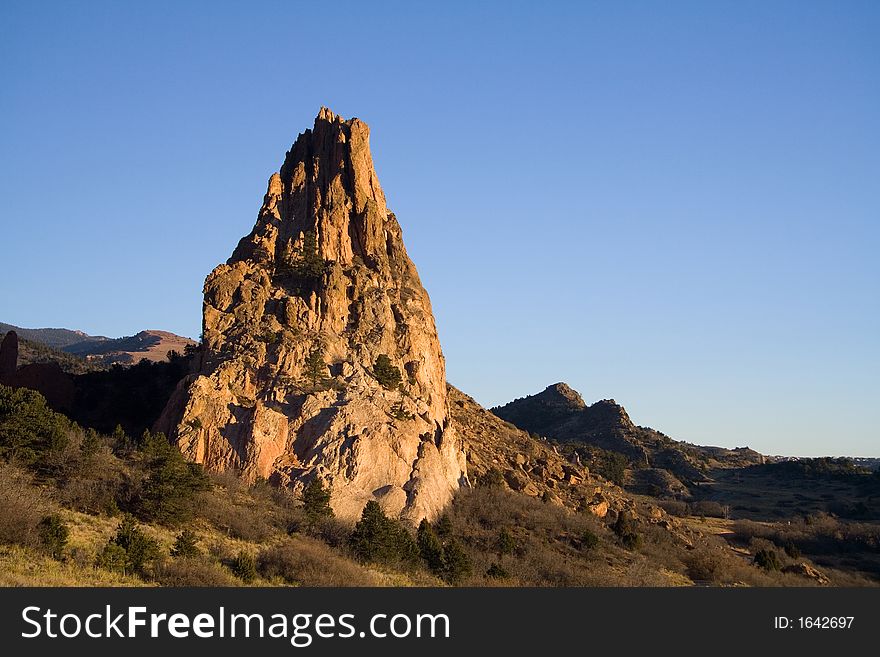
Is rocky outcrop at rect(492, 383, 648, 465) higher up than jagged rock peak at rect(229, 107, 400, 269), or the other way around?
jagged rock peak at rect(229, 107, 400, 269)

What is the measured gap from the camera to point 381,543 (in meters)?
39.6

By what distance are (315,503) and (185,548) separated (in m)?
10.6

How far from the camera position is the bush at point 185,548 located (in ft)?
105

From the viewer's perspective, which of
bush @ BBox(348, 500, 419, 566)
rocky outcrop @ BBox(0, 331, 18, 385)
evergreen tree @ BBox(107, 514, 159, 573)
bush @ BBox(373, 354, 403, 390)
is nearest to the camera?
evergreen tree @ BBox(107, 514, 159, 573)

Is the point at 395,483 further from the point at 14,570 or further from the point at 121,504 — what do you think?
the point at 14,570

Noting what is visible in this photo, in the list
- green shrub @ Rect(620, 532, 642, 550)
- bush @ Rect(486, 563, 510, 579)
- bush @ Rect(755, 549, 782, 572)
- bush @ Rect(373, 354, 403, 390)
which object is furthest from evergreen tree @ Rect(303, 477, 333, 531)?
bush @ Rect(755, 549, 782, 572)

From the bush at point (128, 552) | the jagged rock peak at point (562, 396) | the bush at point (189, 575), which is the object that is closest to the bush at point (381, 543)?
the bush at point (189, 575)

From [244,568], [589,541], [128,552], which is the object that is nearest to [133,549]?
[128,552]

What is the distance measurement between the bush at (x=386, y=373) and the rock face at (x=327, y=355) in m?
0.11

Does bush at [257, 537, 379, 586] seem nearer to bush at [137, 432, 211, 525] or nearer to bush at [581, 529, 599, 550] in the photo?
bush at [137, 432, 211, 525]

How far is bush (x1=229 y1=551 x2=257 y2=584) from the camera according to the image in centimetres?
3172

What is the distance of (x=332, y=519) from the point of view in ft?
138

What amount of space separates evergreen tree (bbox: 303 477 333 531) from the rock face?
109 cm

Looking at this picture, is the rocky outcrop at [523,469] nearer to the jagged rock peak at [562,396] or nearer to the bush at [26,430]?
the bush at [26,430]
